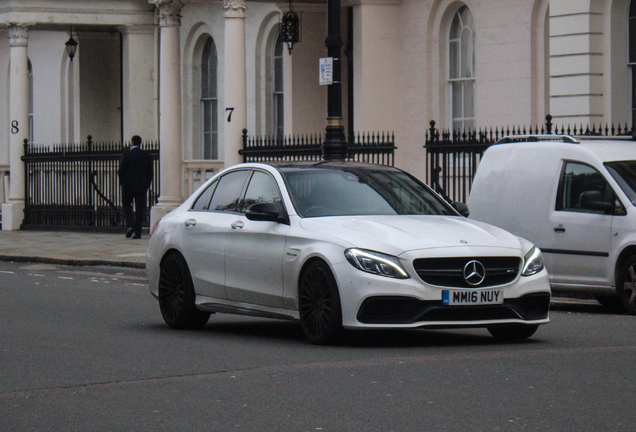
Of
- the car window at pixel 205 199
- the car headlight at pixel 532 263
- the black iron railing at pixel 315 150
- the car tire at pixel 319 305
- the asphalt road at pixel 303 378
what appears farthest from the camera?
the black iron railing at pixel 315 150

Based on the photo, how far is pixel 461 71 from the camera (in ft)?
83.9

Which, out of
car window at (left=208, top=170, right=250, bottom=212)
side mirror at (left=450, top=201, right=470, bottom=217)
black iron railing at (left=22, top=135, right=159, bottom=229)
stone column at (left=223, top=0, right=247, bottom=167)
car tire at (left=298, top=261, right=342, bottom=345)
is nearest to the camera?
car tire at (left=298, top=261, right=342, bottom=345)

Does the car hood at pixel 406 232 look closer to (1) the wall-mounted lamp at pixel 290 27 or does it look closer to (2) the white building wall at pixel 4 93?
(1) the wall-mounted lamp at pixel 290 27

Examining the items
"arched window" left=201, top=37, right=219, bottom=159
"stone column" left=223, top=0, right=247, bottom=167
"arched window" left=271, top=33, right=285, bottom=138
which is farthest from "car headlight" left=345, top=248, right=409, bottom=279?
"arched window" left=201, top=37, right=219, bottom=159

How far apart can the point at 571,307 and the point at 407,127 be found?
12.5 metres

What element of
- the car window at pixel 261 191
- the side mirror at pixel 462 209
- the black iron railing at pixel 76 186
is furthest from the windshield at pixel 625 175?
the black iron railing at pixel 76 186

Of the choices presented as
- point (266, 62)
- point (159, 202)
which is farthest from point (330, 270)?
point (266, 62)

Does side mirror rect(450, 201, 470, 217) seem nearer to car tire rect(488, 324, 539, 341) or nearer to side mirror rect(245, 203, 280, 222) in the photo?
car tire rect(488, 324, 539, 341)

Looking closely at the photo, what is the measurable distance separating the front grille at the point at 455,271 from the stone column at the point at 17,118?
75.1 feet

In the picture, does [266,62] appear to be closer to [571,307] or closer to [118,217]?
[118,217]

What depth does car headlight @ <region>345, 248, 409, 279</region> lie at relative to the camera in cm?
1002

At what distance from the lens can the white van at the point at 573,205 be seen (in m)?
13.4

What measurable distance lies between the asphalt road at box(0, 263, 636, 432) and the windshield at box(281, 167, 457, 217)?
1.03 m

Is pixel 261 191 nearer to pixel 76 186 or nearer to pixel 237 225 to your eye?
pixel 237 225
